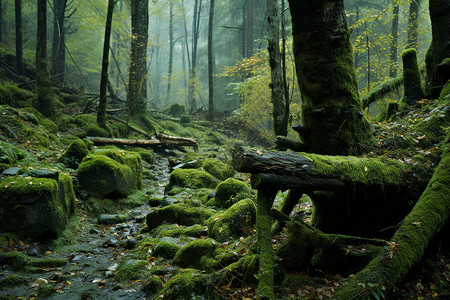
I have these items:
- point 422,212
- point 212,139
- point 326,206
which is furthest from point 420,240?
point 212,139

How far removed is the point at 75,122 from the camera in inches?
493

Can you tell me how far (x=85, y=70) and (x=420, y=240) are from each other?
3132 centimetres

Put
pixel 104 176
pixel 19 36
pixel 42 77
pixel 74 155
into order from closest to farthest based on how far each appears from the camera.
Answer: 1. pixel 104 176
2. pixel 74 155
3. pixel 42 77
4. pixel 19 36

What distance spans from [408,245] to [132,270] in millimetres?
3155

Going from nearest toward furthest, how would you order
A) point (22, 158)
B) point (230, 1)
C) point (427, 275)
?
point (427, 275), point (22, 158), point (230, 1)

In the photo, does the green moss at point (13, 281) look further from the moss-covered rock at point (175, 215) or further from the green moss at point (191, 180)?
the green moss at point (191, 180)

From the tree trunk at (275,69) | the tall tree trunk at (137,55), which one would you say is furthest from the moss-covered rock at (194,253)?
the tall tree trunk at (137,55)

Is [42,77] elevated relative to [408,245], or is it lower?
elevated

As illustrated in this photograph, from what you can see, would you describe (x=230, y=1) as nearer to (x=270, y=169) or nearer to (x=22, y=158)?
(x=22, y=158)

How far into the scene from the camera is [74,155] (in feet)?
24.0

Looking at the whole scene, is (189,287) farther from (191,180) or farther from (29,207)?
(191,180)

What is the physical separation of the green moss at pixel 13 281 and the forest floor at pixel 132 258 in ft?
0.04

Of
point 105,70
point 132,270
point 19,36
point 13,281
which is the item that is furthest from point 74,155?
point 19,36

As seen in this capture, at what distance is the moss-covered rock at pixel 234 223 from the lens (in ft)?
14.2
